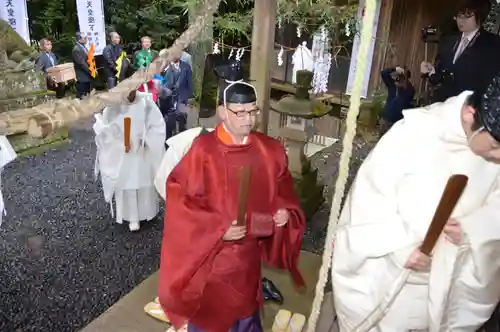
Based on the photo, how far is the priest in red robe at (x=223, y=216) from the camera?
5.96 feet

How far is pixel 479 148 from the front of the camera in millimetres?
1234

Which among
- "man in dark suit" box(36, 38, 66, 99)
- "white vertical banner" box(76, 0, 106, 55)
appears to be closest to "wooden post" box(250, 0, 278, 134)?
"man in dark suit" box(36, 38, 66, 99)

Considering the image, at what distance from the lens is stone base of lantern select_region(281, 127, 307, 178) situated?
3996 millimetres

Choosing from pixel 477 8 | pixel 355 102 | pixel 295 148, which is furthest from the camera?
pixel 295 148

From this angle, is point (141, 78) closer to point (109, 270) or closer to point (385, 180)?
point (385, 180)

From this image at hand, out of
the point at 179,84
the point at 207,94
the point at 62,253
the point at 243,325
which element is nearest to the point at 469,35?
the point at 243,325

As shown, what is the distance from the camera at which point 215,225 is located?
1.81m

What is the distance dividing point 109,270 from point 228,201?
1710 mm

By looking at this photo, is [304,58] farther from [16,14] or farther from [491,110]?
[491,110]

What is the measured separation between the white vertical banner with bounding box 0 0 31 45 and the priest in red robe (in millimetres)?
6390

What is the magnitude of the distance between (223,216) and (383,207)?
63cm

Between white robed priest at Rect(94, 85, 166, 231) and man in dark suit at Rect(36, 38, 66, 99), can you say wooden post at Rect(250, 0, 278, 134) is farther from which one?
man in dark suit at Rect(36, 38, 66, 99)

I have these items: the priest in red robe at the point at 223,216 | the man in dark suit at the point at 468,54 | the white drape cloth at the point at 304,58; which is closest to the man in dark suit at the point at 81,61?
Answer: the white drape cloth at the point at 304,58

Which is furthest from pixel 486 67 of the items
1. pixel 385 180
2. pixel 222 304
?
pixel 222 304
